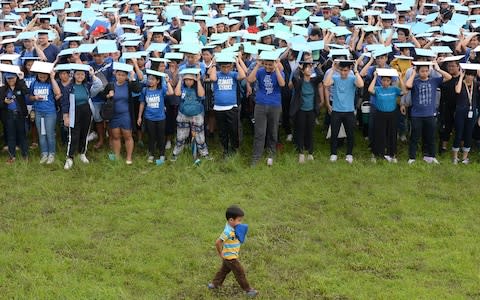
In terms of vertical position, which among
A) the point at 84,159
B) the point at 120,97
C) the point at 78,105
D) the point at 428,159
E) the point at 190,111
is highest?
the point at 120,97

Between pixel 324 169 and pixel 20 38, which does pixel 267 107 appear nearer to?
pixel 324 169

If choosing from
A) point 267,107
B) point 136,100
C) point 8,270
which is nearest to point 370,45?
point 267,107

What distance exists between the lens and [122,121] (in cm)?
1248

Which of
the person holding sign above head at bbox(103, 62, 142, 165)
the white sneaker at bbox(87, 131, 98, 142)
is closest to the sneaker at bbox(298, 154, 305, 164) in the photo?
the person holding sign above head at bbox(103, 62, 142, 165)

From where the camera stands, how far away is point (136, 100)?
13.0 m

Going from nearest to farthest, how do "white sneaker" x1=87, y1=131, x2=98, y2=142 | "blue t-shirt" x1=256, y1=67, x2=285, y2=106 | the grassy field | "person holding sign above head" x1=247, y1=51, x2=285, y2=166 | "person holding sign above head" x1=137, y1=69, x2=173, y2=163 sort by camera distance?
the grassy field < "person holding sign above head" x1=247, y1=51, x2=285, y2=166 < "blue t-shirt" x1=256, y1=67, x2=285, y2=106 < "person holding sign above head" x1=137, y1=69, x2=173, y2=163 < "white sneaker" x1=87, y1=131, x2=98, y2=142

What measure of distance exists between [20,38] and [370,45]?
21.3ft

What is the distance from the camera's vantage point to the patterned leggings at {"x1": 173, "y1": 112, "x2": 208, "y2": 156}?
41.1 feet

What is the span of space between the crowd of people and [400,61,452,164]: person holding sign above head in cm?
2

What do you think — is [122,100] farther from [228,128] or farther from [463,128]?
[463,128]

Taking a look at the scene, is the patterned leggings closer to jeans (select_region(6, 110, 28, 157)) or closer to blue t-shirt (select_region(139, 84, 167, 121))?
blue t-shirt (select_region(139, 84, 167, 121))

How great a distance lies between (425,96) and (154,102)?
4653 mm

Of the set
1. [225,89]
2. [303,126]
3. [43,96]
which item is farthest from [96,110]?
[303,126]

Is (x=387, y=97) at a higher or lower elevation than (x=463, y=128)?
higher
